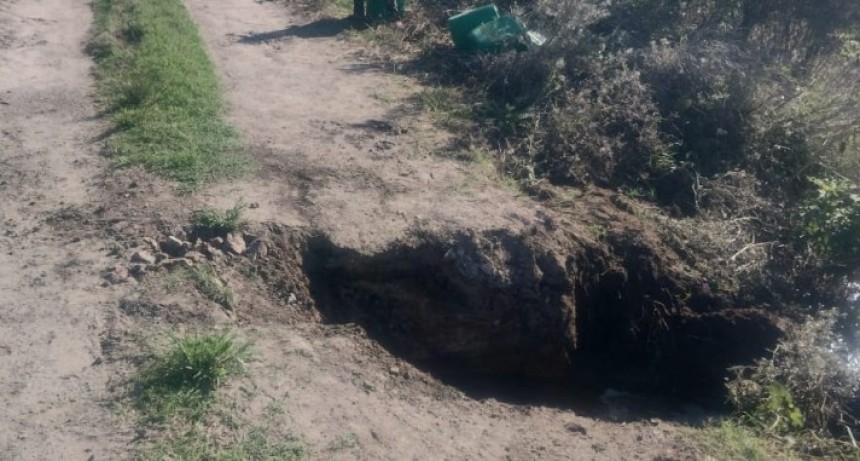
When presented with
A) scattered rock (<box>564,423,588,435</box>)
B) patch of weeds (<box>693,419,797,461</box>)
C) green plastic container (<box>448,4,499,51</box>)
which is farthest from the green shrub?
green plastic container (<box>448,4,499,51</box>)

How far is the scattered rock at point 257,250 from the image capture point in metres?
5.24

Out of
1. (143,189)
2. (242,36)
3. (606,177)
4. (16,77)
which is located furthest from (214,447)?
(242,36)

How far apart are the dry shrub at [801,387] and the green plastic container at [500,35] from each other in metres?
3.76

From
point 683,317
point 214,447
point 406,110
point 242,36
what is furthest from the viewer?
point 242,36

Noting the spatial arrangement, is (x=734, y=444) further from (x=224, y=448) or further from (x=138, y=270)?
(x=138, y=270)

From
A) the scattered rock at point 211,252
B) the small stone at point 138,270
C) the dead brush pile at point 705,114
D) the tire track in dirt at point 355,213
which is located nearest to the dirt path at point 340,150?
the tire track in dirt at point 355,213

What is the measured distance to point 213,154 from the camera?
6.28 meters

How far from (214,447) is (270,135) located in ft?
10.7

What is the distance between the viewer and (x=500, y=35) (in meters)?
8.27

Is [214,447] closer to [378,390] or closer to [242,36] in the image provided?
[378,390]

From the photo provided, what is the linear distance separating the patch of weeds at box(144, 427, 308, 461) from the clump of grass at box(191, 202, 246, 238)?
5.35 feet

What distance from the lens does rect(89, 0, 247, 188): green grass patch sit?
20.2 feet

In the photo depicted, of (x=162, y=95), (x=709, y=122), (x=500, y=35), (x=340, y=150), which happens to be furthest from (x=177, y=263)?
(x=709, y=122)

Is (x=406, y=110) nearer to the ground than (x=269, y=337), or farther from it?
farther from it
